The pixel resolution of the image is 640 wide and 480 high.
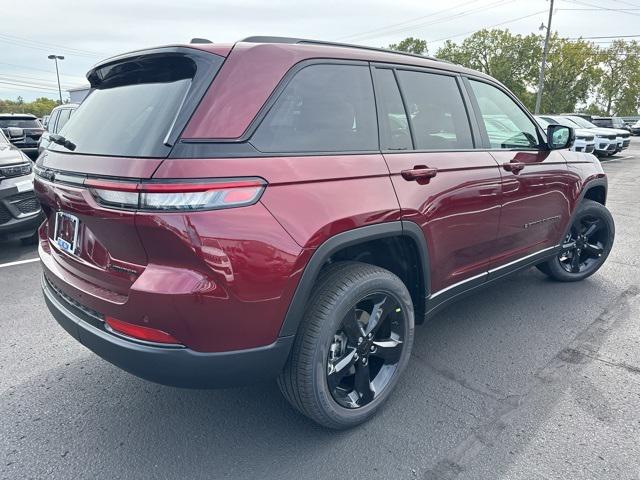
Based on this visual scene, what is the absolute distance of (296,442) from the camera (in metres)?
2.25

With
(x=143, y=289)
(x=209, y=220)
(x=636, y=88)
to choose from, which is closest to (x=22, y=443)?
(x=143, y=289)

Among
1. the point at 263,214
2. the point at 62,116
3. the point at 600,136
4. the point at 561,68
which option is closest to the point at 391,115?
the point at 263,214

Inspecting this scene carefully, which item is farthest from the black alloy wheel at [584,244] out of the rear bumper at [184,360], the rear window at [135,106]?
the rear window at [135,106]

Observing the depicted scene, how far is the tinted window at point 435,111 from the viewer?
2586 mm

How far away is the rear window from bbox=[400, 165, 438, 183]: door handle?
1.07 metres

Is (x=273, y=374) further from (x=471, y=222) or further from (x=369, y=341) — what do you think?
(x=471, y=222)

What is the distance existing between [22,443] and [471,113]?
3.11 meters

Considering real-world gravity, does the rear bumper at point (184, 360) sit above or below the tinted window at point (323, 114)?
below

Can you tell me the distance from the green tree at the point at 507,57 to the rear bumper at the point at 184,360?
210 ft

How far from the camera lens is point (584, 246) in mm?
4293

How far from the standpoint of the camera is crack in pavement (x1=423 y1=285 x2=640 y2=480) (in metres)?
2.09

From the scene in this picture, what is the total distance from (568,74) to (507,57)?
9.49 m

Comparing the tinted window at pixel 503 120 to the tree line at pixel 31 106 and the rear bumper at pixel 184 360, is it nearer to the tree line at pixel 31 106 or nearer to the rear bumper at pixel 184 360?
the rear bumper at pixel 184 360

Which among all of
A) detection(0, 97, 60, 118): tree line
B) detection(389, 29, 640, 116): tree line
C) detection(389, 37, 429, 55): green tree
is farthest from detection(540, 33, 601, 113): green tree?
detection(0, 97, 60, 118): tree line
